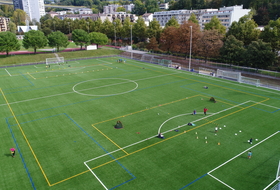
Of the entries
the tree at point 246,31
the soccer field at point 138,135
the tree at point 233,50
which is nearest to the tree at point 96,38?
the soccer field at point 138,135

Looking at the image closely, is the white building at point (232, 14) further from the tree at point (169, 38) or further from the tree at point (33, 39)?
the tree at point (33, 39)

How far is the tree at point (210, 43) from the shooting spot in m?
66.6

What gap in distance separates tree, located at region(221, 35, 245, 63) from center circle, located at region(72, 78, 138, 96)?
2916 cm

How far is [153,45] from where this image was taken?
3511 inches

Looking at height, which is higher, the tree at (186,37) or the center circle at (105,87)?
the tree at (186,37)

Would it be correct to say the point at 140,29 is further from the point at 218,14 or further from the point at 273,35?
the point at 273,35

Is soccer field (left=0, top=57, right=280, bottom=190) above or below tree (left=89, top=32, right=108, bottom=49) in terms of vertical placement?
below

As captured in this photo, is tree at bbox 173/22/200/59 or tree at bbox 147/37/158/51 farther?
tree at bbox 147/37/158/51

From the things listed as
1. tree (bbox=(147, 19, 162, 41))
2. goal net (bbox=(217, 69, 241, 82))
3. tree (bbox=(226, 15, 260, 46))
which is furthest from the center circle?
tree (bbox=(147, 19, 162, 41))

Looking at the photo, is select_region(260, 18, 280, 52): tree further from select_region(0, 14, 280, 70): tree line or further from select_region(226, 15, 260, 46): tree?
select_region(226, 15, 260, 46): tree

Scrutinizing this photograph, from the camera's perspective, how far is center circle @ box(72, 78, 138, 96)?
45.1 meters

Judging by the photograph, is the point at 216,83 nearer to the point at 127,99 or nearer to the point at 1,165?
the point at 127,99

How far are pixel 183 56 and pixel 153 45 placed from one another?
13.3 metres

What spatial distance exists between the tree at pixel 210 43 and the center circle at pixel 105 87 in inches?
1123
